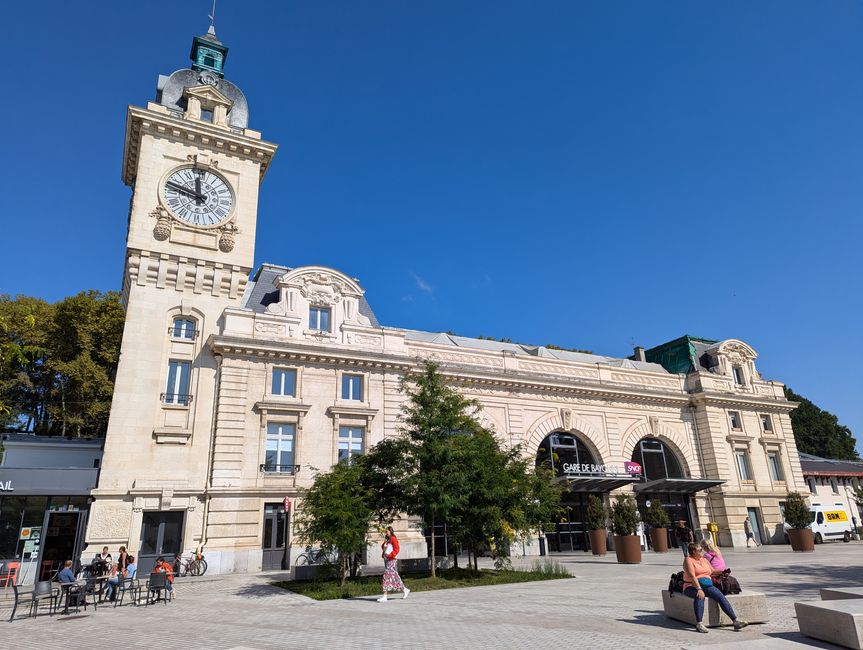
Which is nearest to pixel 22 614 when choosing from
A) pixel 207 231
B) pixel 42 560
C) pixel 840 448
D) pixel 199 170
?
pixel 42 560

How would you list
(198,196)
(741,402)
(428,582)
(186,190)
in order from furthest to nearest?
1. (741,402)
2. (198,196)
3. (186,190)
4. (428,582)

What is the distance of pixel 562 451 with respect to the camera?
37.4m

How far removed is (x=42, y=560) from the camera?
2414cm

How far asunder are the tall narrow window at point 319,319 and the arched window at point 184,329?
588 cm

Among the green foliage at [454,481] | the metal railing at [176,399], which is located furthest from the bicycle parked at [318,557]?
the metal railing at [176,399]

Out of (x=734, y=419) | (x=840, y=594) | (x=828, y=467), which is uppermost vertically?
(x=734, y=419)

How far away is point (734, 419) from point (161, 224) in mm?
40745

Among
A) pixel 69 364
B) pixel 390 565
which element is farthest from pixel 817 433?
pixel 69 364

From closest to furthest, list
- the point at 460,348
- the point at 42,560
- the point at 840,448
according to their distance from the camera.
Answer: the point at 42,560 → the point at 460,348 → the point at 840,448

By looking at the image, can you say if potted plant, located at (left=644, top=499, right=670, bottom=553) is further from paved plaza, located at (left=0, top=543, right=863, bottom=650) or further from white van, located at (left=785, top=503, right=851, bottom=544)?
white van, located at (left=785, top=503, right=851, bottom=544)

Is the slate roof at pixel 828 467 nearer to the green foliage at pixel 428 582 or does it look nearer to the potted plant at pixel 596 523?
the potted plant at pixel 596 523

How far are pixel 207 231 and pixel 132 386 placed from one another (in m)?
9.19

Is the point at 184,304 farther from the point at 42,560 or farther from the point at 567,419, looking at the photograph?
the point at 567,419

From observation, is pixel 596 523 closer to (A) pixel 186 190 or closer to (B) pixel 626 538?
(B) pixel 626 538
